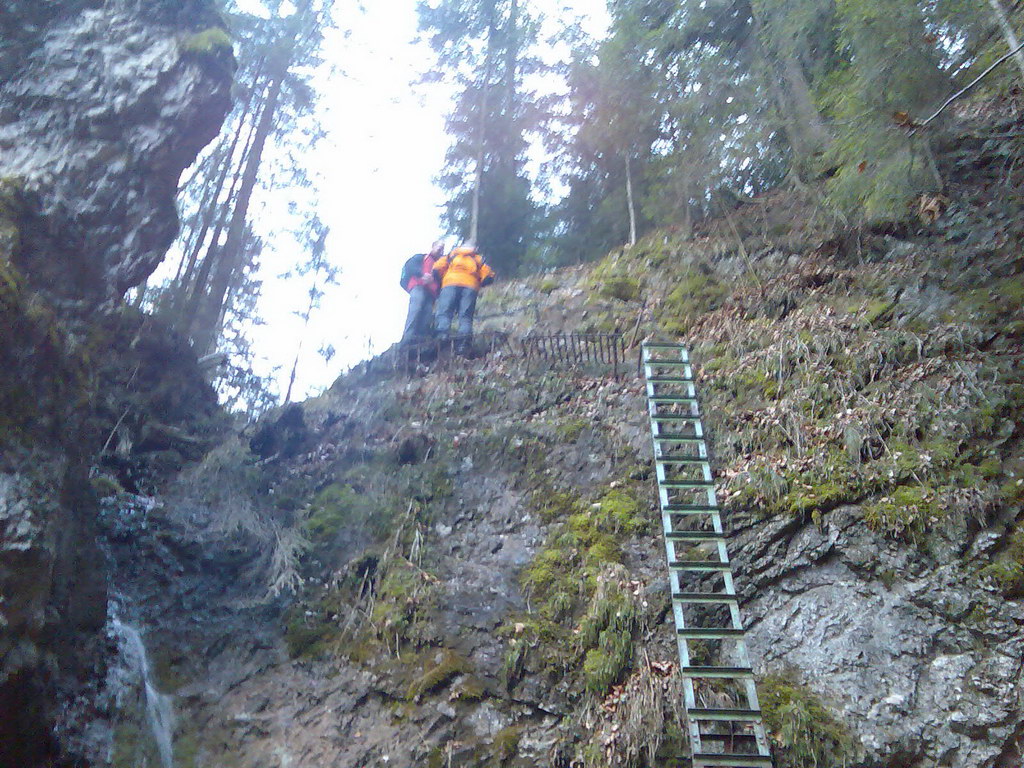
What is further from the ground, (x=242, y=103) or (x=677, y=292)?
(x=242, y=103)

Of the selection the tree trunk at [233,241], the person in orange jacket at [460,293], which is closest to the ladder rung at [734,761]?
the person in orange jacket at [460,293]

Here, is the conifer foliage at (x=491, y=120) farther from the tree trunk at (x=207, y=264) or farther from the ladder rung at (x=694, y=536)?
the ladder rung at (x=694, y=536)

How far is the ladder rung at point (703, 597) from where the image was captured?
5.77 meters

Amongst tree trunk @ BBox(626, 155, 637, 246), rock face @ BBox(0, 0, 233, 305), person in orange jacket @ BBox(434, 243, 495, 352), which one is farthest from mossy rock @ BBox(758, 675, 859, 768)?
tree trunk @ BBox(626, 155, 637, 246)

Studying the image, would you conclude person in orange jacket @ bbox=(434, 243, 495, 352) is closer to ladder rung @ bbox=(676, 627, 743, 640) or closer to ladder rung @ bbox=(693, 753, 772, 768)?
ladder rung @ bbox=(676, 627, 743, 640)

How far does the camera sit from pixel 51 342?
6.56m

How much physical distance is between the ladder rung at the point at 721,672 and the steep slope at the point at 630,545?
0.91 feet

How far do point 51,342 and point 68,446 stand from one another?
972mm

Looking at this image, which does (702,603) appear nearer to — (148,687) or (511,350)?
(148,687)

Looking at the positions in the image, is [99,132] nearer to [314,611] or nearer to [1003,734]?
[314,611]

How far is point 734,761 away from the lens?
15.8ft

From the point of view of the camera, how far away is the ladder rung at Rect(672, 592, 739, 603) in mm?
5770

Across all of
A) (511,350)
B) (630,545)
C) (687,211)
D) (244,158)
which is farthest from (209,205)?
(630,545)

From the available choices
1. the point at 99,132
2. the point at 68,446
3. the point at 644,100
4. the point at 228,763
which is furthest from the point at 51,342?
the point at 644,100
